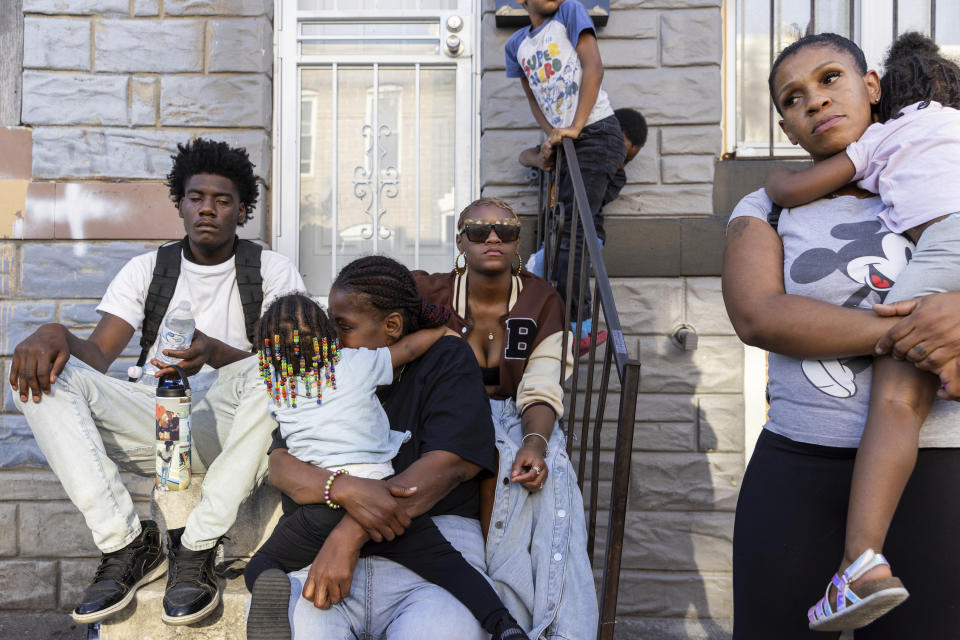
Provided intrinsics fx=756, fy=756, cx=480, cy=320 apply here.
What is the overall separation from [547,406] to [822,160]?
1.28 meters

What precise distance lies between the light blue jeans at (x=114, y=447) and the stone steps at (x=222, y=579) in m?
0.13

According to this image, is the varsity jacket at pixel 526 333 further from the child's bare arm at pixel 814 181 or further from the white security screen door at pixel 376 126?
the white security screen door at pixel 376 126

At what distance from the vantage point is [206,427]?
2.77 m

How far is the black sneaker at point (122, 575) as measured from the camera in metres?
2.19

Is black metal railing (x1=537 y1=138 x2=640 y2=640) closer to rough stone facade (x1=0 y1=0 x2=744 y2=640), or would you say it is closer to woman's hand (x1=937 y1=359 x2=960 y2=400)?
rough stone facade (x1=0 y1=0 x2=744 y2=640)

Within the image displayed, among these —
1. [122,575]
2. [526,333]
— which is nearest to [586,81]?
[526,333]

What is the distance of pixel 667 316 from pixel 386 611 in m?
2.57

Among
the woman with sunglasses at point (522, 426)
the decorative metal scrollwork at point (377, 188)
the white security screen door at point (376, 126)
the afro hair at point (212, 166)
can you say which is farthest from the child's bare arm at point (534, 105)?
the afro hair at point (212, 166)

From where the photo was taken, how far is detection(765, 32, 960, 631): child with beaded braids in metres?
1.50

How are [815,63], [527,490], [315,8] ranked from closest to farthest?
[815,63] → [527,490] → [315,8]

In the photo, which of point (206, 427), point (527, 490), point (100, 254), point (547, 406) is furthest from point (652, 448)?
point (100, 254)

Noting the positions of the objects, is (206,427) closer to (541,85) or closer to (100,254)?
(100,254)

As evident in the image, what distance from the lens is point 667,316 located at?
4129 millimetres

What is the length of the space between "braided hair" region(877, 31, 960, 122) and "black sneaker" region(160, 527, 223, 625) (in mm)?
2248
